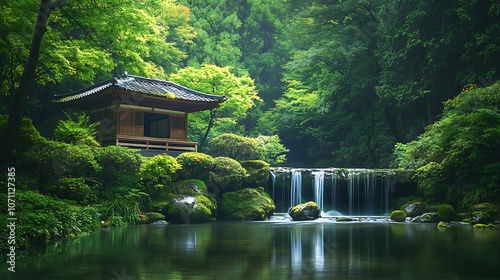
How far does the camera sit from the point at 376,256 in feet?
28.0

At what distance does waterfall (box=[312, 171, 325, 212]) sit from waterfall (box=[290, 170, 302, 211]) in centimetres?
85

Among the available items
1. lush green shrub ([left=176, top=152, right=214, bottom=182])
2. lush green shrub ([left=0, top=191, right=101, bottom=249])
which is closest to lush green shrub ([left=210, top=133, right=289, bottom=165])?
lush green shrub ([left=176, top=152, right=214, bottom=182])

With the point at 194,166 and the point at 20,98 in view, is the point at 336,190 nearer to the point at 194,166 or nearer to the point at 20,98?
the point at 194,166

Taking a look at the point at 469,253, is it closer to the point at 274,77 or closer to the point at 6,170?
the point at 6,170

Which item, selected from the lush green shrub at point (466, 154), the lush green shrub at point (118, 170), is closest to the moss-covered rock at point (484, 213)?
the lush green shrub at point (466, 154)

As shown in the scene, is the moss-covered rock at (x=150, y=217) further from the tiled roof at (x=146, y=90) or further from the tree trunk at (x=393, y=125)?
the tree trunk at (x=393, y=125)

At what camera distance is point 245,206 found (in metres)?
21.2

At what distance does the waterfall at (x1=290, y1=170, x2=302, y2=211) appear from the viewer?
2497 cm

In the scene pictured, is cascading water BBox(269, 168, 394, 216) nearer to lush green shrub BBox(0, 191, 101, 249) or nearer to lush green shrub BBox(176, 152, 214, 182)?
lush green shrub BBox(176, 152, 214, 182)

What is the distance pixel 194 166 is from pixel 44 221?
1088cm

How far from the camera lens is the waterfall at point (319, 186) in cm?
2484

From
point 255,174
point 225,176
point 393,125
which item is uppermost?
point 393,125

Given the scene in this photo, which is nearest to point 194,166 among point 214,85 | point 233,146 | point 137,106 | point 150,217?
point 150,217

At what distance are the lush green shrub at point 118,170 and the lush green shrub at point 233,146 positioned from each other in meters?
10.4
